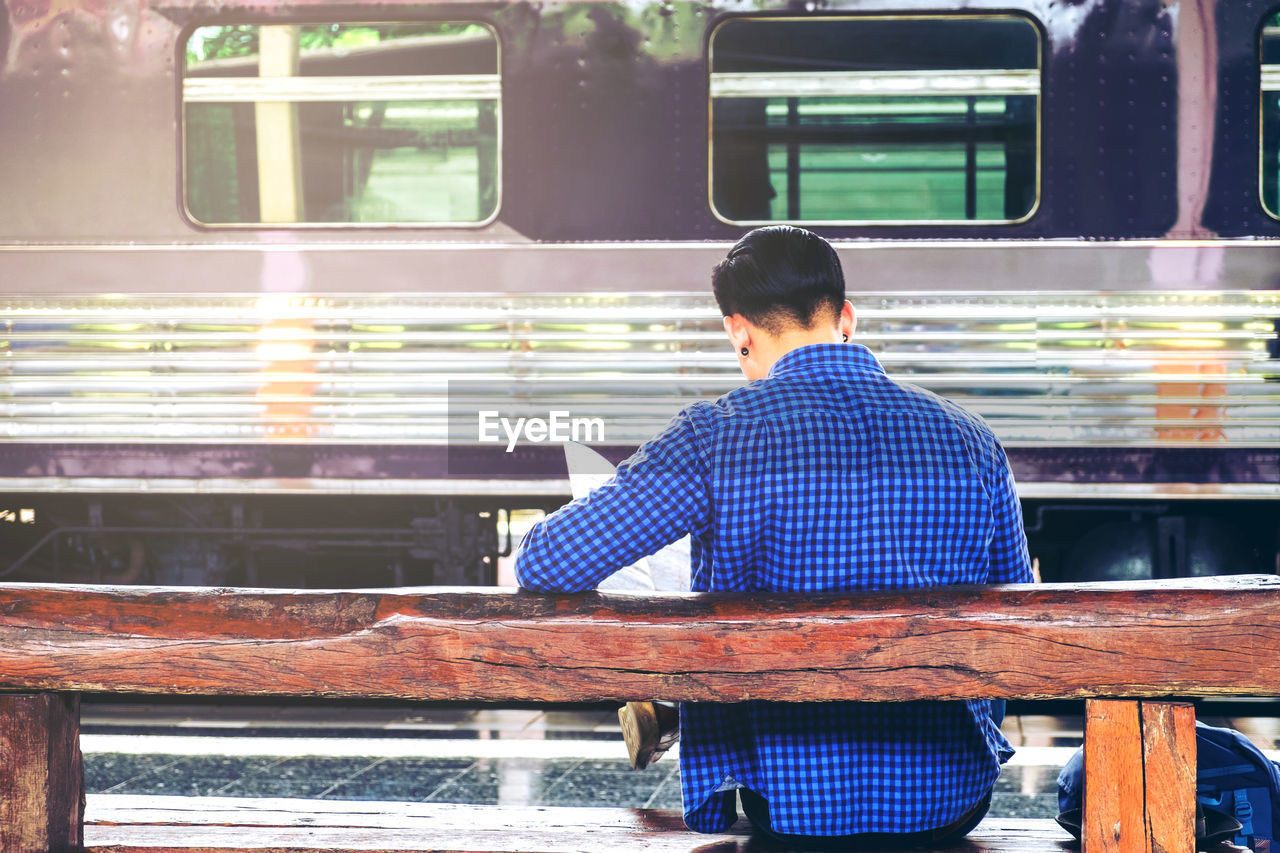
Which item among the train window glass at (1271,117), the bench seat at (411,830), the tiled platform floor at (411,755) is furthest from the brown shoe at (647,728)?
the train window glass at (1271,117)

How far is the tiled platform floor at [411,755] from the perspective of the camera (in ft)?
12.2

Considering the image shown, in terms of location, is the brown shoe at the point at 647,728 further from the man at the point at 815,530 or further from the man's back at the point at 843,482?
the man's back at the point at 843,482

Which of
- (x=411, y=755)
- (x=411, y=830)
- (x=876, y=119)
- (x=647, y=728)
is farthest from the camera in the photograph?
(x=876, y=119)

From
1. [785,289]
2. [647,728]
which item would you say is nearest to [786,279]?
[785,289]

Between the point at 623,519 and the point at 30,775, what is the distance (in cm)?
99

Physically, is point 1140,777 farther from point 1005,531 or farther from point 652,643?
point 652,643

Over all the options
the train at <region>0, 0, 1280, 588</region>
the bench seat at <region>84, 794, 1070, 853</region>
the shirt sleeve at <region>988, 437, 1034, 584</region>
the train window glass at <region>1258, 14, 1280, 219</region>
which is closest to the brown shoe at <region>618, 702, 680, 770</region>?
the bench seat at <region>84, 794, 1070, 853</region>

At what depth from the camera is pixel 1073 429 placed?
4336 mm

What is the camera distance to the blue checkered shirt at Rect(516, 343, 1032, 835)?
172 cm

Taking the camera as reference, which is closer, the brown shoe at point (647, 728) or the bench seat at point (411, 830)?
the bench seat at point (411, 830)

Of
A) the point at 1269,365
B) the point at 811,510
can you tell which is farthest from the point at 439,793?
the point at 1269,365

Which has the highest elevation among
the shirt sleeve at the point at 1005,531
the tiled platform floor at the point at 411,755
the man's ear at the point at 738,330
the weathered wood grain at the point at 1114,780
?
the man's ear at the point at 738,330

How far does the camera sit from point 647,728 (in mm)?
2146

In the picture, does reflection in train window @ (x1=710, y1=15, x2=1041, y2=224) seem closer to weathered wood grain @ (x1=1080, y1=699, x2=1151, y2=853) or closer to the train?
the train
